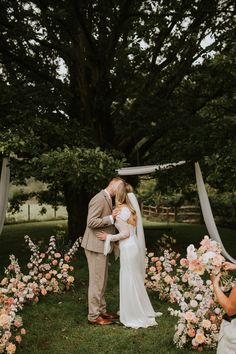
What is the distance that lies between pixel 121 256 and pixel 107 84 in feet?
16.1

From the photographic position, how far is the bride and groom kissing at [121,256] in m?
5.96

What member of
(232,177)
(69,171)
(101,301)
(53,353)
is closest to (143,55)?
(232,177)

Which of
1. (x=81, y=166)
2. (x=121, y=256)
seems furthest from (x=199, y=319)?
(x=81, y=166)

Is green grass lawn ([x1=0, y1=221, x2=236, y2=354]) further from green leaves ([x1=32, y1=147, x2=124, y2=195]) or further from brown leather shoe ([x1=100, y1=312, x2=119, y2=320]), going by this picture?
green leaves ([x1=32, y1=147, x2=124, y2=195])

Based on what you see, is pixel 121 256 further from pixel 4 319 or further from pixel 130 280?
pixel 4 319

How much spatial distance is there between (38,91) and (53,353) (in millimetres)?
5227

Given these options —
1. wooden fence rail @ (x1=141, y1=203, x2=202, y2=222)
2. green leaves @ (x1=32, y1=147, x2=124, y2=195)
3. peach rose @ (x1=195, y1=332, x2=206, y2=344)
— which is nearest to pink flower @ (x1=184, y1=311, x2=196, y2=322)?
peach rose @ (x1=195, y1=332, x2=206, y2=344)

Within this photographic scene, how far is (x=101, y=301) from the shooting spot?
6.22 meters

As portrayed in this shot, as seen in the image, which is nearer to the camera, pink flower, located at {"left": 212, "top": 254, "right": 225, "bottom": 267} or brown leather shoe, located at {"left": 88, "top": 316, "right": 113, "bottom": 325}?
pink flower, located at {"left": 212, "top": 254, "right": 225, "bottom": 267}

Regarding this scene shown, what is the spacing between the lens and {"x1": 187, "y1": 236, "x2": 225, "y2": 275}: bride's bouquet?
3332mm

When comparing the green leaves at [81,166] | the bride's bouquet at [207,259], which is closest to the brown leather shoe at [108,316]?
the green leaves at [81,166]

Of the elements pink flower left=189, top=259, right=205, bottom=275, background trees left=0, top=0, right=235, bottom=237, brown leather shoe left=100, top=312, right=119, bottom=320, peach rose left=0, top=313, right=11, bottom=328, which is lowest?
brown leather shoe left=100, top=312, right=119, bottom=320

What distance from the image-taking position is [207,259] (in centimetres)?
336

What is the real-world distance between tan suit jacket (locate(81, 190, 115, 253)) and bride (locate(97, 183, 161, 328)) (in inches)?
3.4
